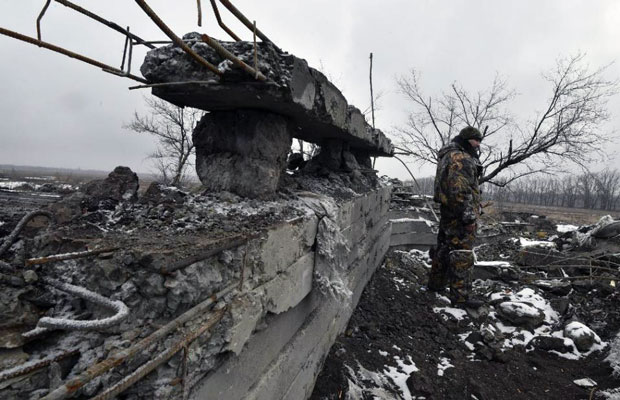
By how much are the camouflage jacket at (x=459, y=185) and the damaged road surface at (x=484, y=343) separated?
1.24 m

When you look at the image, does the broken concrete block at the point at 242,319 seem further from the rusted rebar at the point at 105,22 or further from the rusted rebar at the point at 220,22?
the rusted rebar at the point at 105,22

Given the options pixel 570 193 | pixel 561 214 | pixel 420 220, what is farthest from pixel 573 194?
pixel 420 220

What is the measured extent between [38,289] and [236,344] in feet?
2.35

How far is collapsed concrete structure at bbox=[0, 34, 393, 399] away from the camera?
95 centimetres

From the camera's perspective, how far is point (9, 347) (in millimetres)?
926

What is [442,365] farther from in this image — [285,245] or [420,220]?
[420,220]

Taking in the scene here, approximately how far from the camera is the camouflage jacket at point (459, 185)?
13.3ft

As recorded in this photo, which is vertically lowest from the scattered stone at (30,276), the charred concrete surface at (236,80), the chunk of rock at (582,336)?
the chunk of rock at (582,336)

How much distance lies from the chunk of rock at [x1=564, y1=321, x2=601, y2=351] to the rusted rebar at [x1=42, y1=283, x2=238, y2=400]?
160 inches

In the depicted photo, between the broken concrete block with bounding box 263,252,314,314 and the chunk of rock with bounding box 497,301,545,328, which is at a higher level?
the broken concrete block with bounding box 263,252,314,314

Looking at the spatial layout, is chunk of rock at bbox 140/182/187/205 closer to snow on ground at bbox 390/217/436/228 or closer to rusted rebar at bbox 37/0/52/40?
rusted rebar at bbox 37/0/52/40

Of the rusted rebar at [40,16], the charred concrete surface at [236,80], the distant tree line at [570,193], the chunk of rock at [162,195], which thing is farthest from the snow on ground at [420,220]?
the distant tree line at [570,193]

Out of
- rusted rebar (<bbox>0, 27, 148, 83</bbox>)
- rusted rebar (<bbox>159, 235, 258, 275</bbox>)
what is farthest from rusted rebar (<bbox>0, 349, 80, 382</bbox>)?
rusted rebar (<bbox>0, 27, 148, 83</bbox>)

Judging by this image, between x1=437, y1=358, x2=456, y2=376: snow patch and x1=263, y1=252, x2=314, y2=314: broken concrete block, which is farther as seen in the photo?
x1=437, y1=358, x2=456, y2=376: snow patch
